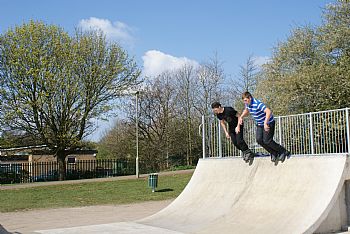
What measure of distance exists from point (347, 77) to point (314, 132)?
49.5 ft

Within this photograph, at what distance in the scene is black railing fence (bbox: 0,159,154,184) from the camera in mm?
32969

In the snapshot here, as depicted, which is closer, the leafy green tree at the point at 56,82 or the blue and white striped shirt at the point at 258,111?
the blue and white striped shirt at the point at 258,111

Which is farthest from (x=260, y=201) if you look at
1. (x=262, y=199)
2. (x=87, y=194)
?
(x=87, y=194)

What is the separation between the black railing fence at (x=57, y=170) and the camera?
33.0 m

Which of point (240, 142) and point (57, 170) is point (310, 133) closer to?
point (240, 142)

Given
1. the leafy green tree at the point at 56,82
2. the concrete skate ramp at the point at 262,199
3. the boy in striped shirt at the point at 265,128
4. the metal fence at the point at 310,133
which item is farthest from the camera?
the leafy green tree at the point at 56,82

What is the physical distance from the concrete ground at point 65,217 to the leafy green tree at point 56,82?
58.1 ft

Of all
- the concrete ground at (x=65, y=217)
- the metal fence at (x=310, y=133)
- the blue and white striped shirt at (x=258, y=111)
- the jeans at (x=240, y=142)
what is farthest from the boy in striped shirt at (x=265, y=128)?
the concrete ground at (x=65, y=217)

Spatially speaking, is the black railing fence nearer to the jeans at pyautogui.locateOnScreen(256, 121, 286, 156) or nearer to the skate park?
the skate park

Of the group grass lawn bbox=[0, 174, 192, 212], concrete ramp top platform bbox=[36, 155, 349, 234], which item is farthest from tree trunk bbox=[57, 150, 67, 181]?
concrete ramp top platform bbox=[36, 155, 349, 234]

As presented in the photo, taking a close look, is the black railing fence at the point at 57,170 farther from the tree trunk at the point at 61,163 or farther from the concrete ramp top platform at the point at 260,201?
the concrete ramp top platform at the point at 260,201

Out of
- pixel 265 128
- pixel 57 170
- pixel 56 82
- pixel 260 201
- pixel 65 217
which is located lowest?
pixel 65 217

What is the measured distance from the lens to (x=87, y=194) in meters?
21.1

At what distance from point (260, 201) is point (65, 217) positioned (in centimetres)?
664
